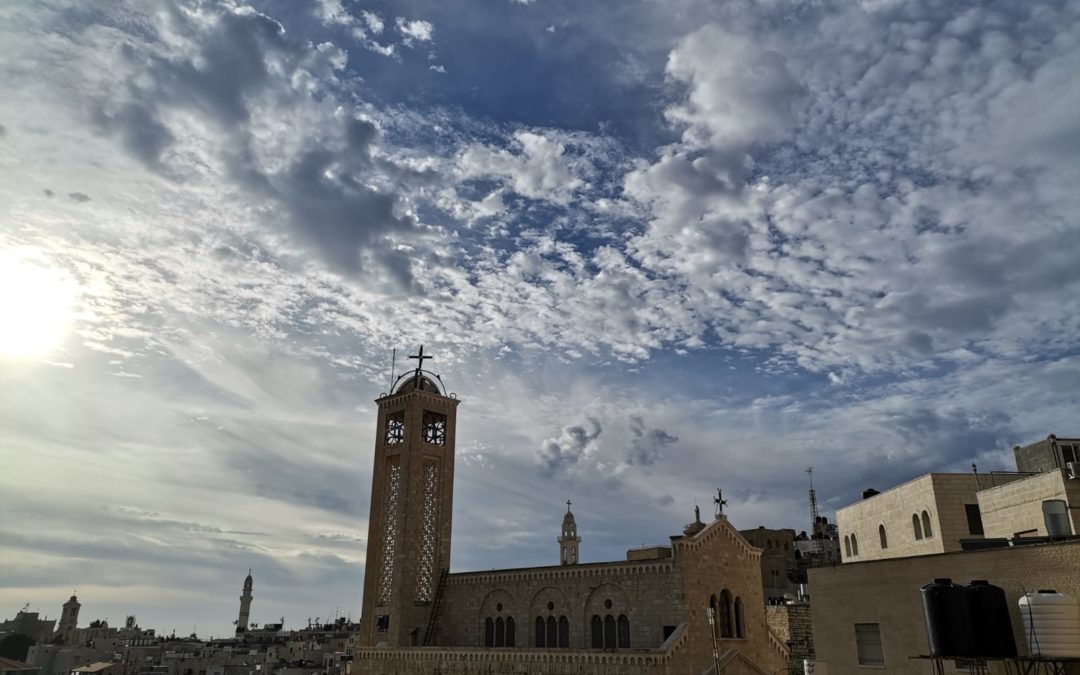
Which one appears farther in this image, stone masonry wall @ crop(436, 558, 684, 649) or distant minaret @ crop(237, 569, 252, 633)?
distant minaret @ crop(237, 569, 252, 633)

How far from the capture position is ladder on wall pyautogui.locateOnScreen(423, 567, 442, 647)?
133ft

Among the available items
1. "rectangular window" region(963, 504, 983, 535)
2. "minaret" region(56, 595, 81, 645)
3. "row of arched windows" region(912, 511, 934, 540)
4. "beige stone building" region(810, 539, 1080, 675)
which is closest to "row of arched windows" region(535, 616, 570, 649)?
"beige stone building" region(810, 539, 1080, 675)

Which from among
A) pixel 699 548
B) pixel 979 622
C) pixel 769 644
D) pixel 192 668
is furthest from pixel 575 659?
pixel 192 668

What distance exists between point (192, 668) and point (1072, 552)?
96512 mm

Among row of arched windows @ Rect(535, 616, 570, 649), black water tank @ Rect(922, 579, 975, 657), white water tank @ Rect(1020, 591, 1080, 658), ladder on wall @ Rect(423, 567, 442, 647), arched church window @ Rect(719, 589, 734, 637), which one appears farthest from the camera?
ladder on wall @ Rect(423, 567, 442, 647)

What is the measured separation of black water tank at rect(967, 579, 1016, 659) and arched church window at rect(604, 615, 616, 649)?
749 inches

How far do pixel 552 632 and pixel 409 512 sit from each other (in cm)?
1161

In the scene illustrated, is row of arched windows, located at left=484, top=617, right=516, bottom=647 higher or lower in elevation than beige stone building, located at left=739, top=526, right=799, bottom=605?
lower

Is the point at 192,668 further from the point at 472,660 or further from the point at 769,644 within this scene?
the point at 769,644

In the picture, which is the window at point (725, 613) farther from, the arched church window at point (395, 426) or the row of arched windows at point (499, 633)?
the arched church window at point (395, 426)

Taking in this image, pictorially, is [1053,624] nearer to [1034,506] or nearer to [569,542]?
[1034,506]

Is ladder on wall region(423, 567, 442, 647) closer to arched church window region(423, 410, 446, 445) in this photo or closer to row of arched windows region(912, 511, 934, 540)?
arched church window region(423, 410, 446, 445)

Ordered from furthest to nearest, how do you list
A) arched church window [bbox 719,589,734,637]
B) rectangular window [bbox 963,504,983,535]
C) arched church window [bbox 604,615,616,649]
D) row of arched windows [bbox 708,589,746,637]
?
arched church window [bbox 604,615,616,649] < arched church window [bbox 719,589,734,637] < row of arched windows [bbox 708,589,746,637] < rectangular window [bbox 963,504,983,535]

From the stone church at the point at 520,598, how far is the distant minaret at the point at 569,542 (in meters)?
11.8
